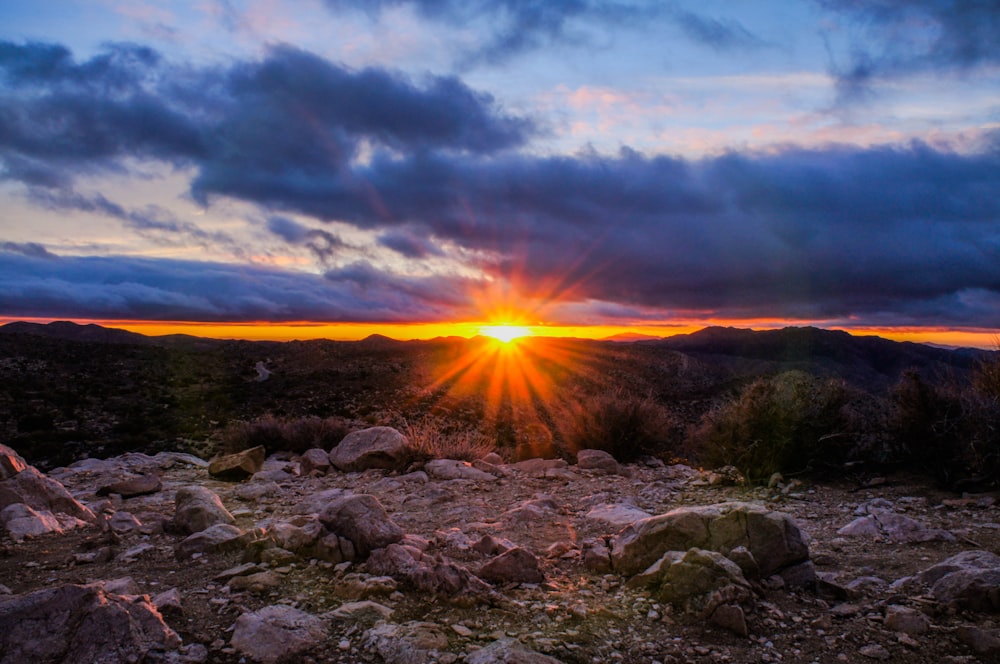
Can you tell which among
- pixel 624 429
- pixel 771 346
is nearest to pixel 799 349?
pixel 771 346

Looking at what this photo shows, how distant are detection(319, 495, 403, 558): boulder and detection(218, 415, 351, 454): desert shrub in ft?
25.1

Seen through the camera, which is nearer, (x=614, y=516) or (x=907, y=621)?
(x=907, y=621)

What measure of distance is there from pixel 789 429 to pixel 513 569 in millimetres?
5893

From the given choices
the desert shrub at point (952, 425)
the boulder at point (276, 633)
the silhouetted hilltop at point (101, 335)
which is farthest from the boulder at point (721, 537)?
the silhouetted hilltop at point (101, 335)

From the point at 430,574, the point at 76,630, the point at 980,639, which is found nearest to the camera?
the point at 76,630

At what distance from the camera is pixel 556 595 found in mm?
4348

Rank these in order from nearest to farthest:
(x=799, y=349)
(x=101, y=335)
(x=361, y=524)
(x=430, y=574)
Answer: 1. (x=430, y=574)
2. (x=361, y=524)
3. (x=799, y=349)
4. (x=101, y=335)

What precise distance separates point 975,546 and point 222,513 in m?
6.84

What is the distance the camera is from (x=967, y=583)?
13.0 ft

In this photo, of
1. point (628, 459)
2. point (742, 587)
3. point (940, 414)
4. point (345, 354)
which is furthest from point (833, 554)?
point (345, 354)

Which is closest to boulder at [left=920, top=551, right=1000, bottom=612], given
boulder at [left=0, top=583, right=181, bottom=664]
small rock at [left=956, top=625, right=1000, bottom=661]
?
small rock at [left=956, top=625, right=1000, bottom=661]

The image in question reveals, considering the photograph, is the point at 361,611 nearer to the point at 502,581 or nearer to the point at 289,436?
the point at 502,581

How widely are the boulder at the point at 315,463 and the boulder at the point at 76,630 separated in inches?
250

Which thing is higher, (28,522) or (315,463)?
(28,522)
